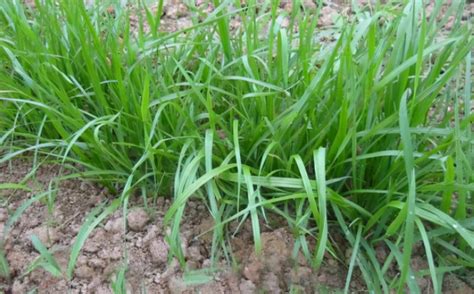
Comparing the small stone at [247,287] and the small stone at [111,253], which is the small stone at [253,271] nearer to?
the small stone at [247,287]

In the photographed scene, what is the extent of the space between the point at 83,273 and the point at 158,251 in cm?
16

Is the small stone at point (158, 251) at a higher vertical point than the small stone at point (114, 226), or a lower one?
lower

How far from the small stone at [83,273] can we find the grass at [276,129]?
2.7 inches

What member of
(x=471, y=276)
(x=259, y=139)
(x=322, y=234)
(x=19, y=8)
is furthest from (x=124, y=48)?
(x=471, y=276)

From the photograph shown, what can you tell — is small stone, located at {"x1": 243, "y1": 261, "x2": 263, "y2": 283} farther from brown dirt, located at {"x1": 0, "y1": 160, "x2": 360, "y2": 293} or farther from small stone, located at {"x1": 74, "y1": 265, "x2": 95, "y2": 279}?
small stone, located at {"x1": 74, "y1": 265, "x2": 95, "y2": 279}

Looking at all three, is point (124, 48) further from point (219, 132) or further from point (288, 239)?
point (288, 239)

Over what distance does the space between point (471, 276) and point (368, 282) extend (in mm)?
225

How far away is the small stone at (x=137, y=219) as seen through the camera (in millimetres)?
1286

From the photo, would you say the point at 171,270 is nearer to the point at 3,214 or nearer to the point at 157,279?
the point at 157,279

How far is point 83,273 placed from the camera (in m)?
1.22

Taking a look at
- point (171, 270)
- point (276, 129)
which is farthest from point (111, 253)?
point (276, 129)

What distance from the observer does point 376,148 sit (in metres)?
1.24

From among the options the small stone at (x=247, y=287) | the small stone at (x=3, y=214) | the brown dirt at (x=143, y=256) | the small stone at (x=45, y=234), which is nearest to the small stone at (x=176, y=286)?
the brown dirt at (x=143, y=256)

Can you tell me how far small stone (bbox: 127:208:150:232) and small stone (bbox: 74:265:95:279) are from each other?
5.1 inches
